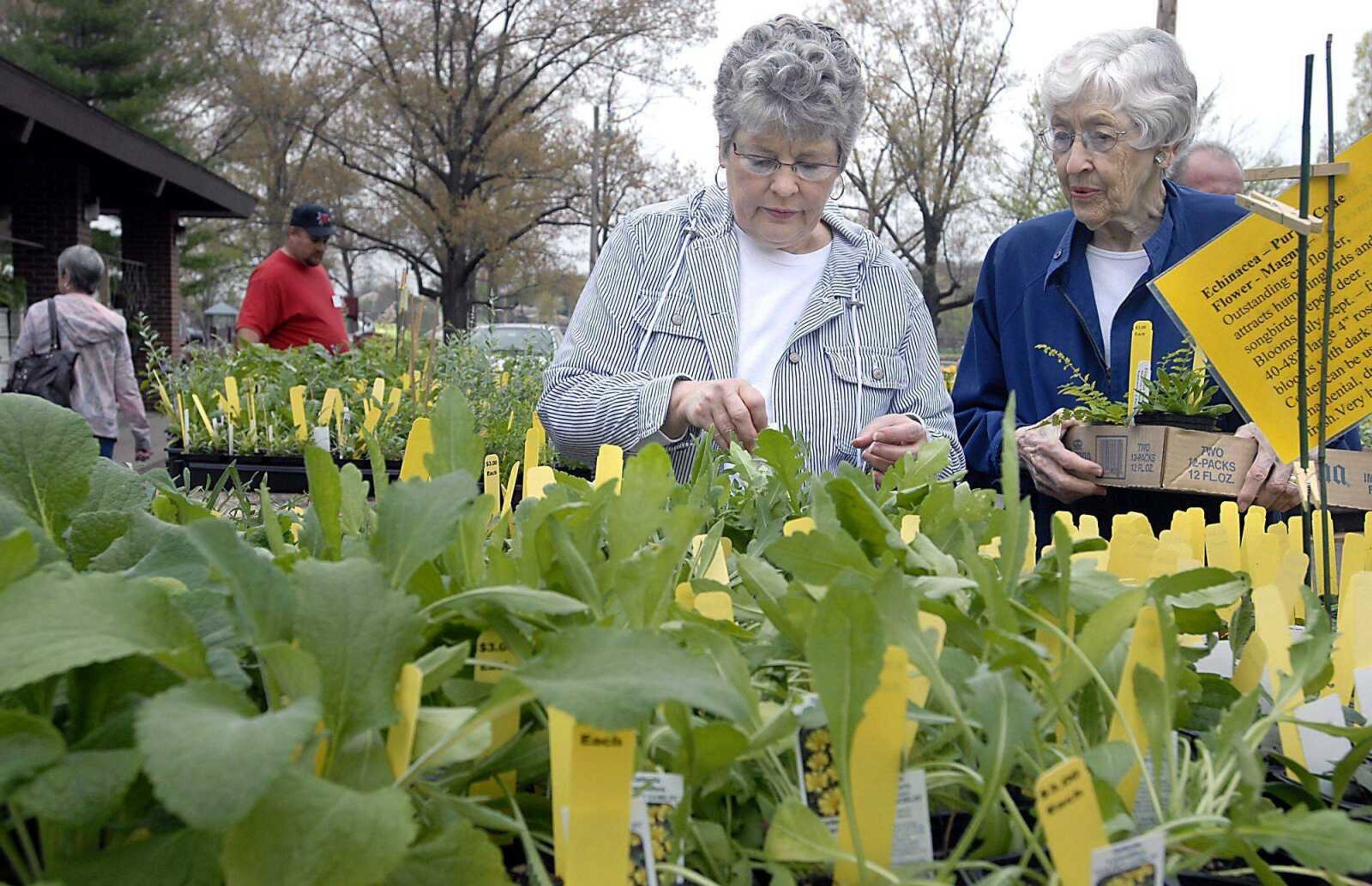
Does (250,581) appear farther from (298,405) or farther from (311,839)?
(298,405)

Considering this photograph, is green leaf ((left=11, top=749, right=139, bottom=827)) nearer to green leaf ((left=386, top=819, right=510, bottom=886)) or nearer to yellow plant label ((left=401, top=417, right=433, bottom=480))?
green leaf ((left=386, top=819, right=510, bottom=886))

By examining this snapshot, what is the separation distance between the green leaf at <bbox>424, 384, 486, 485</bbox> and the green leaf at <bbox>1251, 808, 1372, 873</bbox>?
501 mm

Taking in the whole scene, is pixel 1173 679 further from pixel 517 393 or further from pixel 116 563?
pixel 517 393

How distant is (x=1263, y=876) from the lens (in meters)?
0.62

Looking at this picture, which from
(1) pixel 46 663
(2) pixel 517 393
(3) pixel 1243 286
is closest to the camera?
(1) pixel 46 663

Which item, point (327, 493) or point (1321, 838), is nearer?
point (1321, 838)

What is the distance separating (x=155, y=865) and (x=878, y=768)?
332mm

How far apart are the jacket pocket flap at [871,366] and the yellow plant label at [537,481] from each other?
160 cm

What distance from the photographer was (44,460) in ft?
2.62

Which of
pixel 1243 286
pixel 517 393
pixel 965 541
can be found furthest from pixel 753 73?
pixel 517 393

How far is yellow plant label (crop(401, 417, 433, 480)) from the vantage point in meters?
0.91

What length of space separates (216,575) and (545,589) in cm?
20

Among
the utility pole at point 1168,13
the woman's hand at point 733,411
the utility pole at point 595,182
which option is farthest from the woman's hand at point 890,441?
the utility pole at point 595,182

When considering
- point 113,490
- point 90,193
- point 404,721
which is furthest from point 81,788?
point 90,193
